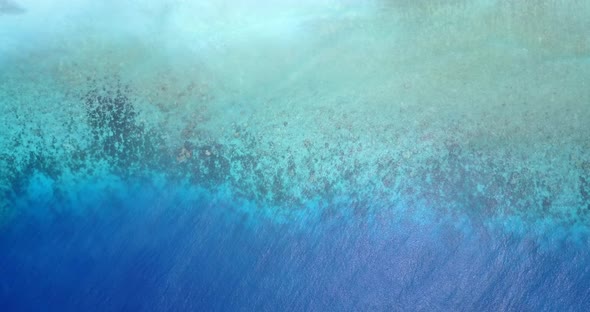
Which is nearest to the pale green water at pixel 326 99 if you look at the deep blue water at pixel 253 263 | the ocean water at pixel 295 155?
the ocean water at pixel 295 155

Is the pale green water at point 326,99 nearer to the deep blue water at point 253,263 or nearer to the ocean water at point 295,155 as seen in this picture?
the ocean water at point 295,155

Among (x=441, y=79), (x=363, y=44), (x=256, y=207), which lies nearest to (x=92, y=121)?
(x=256, y=207)

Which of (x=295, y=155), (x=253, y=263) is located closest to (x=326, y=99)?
(x=295, y=155)

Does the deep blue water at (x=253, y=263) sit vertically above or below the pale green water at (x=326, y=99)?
below

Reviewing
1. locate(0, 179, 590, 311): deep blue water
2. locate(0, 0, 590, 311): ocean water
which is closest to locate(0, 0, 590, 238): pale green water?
locate(0, 0, 590, 311): ocean water

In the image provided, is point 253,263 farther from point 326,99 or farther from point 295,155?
point 326,99

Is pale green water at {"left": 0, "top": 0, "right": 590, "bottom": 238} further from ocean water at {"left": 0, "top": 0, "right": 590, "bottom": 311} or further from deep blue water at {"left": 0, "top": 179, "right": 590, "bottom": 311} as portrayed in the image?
deep blue water at {"left": 0, "top": 179, "right": 590, "bottom": 311}
